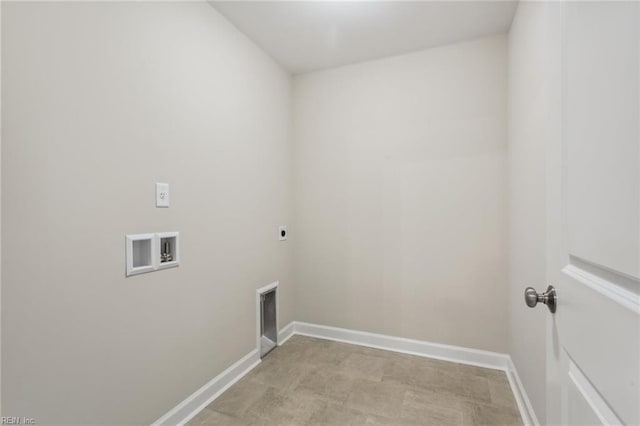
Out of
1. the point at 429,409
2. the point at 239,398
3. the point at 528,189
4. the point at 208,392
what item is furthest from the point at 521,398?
the point at 208,392

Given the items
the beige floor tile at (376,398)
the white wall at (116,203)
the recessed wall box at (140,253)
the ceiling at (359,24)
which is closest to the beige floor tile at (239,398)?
the white wall at (116,203)

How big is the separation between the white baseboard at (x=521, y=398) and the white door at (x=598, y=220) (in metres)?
1.17

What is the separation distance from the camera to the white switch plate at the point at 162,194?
5.08 feet

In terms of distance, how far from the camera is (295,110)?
287 cm

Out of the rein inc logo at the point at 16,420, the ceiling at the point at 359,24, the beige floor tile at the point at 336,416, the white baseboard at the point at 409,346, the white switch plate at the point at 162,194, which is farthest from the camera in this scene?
the white baseboard at the point at 409,346

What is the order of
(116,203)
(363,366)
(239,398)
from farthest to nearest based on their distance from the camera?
(363,366) → (239,398) → (116,203)

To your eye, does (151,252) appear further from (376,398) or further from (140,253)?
(376,398)

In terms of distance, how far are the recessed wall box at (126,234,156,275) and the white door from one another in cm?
165

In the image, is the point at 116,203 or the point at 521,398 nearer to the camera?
the point at 116,203

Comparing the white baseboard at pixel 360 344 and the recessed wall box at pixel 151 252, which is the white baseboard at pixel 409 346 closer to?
the white baseboard at pixel 360 344

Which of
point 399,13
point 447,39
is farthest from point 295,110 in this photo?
point 447,39

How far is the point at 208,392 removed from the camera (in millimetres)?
1837

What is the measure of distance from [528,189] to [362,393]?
161 centimetres

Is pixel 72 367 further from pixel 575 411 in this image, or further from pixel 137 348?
pixel 575 411
